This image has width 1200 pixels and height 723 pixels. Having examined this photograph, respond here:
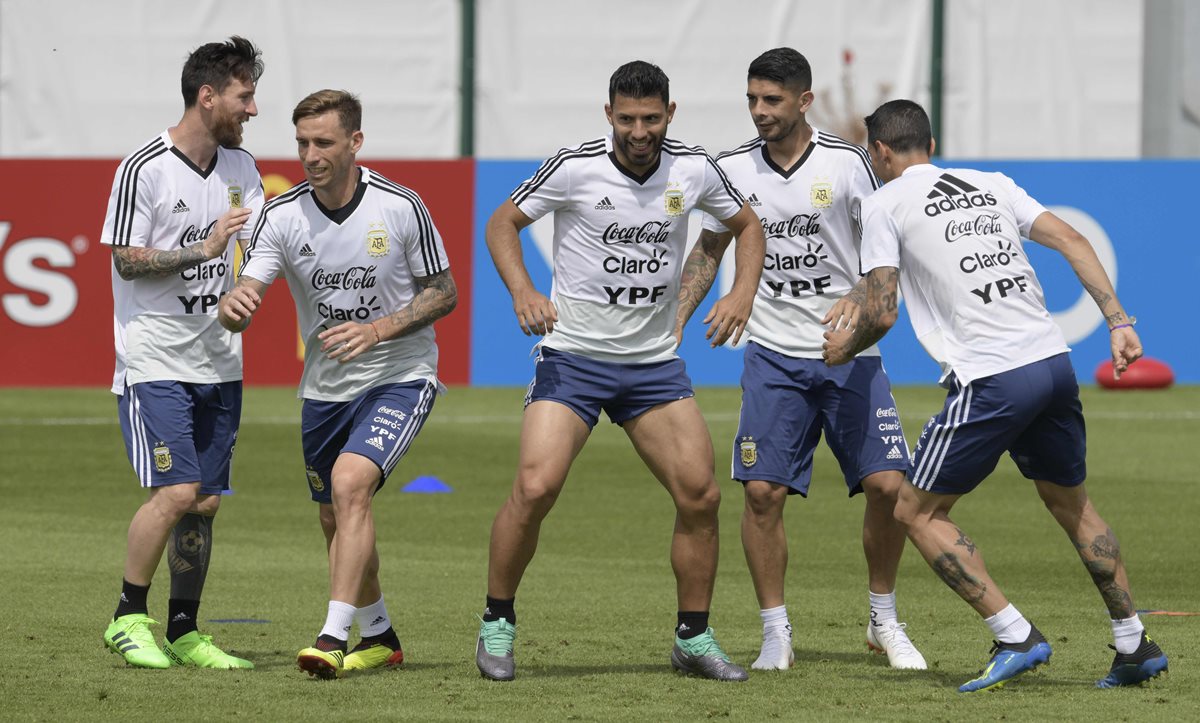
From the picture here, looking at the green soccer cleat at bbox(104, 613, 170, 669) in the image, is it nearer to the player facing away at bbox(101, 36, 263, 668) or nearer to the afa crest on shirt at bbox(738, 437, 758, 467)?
the player facing away at bbox(101, 36, 263, 668)

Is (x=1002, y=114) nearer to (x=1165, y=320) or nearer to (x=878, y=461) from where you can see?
(x=1165, y=320)

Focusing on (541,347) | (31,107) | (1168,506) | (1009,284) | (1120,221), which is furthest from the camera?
(31,107)

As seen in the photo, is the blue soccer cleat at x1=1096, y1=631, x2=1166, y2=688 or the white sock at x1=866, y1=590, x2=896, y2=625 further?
the white sock at x1=866, y1=590, x2=896, y2=625

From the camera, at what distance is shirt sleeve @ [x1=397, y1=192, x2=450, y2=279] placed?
23.9 feet

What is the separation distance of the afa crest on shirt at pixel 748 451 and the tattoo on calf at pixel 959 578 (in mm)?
1048

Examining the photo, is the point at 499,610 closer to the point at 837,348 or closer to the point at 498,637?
the point at 498,637

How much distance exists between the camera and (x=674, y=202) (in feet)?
23.6

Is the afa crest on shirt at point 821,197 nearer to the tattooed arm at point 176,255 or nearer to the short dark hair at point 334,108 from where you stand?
the short dark hair at point 334,108

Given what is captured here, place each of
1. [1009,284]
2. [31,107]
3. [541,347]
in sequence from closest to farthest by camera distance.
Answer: [1009,284]
[541,347]
[31,107]

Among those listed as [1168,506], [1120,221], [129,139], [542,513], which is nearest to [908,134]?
[542,513]

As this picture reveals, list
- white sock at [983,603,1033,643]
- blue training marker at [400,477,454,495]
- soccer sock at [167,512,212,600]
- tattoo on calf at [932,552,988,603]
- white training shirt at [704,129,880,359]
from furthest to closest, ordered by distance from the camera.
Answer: blue training marker at [400,477,454,495], white training shirt at [704,129,880,359], soccer sock at [167,512,212,600], tattoo on calf at [932,552,988,603], white sock at [983,603,1033,643]

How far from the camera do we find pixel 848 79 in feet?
82.7

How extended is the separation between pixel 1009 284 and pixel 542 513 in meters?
1.84

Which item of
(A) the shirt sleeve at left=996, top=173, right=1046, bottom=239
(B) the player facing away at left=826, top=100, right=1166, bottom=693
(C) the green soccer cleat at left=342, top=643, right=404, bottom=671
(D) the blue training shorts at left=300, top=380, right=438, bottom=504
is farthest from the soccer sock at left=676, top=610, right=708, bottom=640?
(A) the shirt sleeve at left=996, top=173, right=1046, bottom=239
